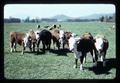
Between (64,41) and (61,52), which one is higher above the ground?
(64,41)

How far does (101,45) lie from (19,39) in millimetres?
931

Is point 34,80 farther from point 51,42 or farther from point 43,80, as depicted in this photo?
point 51,42

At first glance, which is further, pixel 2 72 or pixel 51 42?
pixel 51 42

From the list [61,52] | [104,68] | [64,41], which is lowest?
[104,68]

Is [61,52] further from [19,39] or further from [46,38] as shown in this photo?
[19,39]

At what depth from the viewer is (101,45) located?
2684 millimetres

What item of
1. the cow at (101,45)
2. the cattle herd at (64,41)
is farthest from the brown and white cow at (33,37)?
the cow at (101,45)

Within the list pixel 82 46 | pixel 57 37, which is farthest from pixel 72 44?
pixel 57 37

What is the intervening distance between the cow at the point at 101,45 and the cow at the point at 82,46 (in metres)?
0.05

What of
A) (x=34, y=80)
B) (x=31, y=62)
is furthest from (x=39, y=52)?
(x=34, y=80)

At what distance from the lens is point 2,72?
249cm

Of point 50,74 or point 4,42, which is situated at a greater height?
point 4,42

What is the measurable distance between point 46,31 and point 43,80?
1.78 feet

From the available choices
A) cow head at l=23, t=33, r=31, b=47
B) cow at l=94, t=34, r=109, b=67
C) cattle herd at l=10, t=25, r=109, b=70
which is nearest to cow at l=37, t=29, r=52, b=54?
cattle herd at l=10, t=25, r=109, b=70
